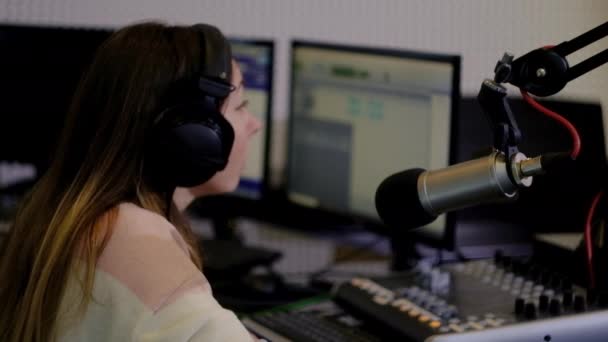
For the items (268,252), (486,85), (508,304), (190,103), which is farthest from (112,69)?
(268,252)

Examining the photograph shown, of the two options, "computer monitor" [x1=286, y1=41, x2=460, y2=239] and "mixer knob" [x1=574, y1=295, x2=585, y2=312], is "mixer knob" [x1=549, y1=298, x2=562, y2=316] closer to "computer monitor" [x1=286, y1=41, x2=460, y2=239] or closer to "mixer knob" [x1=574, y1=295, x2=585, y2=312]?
"mixer knob" [x1=574, y1=295, x2=585, y2=312]

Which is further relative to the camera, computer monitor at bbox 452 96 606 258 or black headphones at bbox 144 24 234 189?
computer monitor at bbox 452 96 606 258

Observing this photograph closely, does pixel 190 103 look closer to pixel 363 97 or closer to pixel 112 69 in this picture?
pixel 112 69

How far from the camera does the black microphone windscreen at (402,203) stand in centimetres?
90

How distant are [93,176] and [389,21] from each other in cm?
76

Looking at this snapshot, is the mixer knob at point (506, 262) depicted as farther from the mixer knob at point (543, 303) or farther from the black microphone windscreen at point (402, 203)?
the black microphone windscreen at point (402, 203)

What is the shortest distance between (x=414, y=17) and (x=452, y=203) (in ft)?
2.65

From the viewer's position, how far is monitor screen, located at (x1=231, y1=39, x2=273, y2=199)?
1.91 metres

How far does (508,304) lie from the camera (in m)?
1.32

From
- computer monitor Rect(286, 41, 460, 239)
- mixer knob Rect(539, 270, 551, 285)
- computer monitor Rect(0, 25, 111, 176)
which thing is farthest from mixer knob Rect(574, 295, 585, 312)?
computer monitor Rect(0, 25, 111, 176)

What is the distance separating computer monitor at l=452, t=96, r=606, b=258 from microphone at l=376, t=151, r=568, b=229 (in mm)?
597

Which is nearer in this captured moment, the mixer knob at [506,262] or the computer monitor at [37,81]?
the mixer knob at [506,262]

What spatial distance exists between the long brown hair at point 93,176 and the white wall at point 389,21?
0.43m

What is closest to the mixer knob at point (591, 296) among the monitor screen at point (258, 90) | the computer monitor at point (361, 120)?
the computer monitor at point (361, 120)
